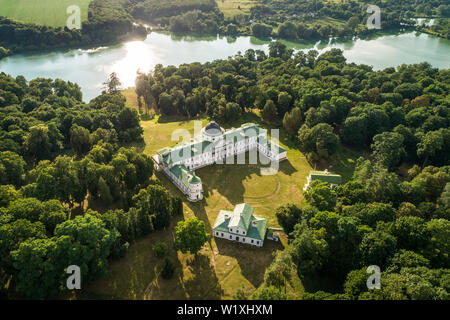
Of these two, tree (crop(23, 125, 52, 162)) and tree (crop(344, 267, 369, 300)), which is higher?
tree (crop(23, 125, 52, 162))

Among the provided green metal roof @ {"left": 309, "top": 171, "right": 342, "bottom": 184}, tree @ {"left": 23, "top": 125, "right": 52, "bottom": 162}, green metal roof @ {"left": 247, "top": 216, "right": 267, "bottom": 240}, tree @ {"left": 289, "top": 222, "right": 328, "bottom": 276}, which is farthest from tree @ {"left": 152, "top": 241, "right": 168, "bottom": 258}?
tree @ {"left": 23, "top": 125, "right": 52, "bottom": 162}

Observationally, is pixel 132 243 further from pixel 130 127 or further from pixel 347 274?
pixel 130 127

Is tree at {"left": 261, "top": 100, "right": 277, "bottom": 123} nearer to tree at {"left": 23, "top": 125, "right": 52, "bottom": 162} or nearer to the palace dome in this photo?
the palace dome

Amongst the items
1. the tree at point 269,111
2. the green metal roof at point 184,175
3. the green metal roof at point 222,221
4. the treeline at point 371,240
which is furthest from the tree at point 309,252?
the tree at point 269,111

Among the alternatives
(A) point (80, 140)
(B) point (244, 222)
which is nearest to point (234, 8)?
(A) point (80, 140)

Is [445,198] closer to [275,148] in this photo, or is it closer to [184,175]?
[275,148]

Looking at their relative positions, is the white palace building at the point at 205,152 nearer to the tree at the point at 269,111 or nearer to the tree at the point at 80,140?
the tree at the point at 269,111
